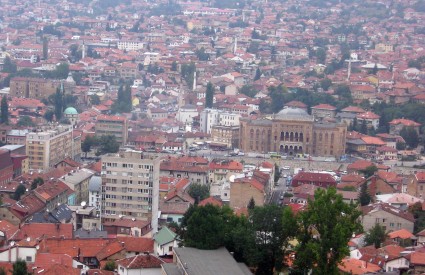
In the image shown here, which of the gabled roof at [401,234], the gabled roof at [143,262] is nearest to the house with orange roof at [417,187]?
the gabled roof at [401,234]

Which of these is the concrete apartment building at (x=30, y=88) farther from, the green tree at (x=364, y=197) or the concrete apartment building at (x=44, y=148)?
the green tree at (x=364, y=197)

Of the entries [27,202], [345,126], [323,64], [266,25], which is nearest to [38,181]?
[27,202]

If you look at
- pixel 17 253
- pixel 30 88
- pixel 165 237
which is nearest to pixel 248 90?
pixel 30 88

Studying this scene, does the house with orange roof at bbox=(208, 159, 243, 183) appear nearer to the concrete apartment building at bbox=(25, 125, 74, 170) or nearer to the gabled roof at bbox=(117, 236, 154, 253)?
the concrete apartment building at bbox=(25, 125, 74, 170)

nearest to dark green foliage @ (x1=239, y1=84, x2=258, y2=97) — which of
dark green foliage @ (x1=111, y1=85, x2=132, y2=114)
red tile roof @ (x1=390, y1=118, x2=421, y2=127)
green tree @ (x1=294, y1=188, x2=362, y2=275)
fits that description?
dark green foliage @ (x1=111, y1=85, x2=132, y2=114)

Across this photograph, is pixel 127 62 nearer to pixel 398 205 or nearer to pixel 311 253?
pixel 398 205

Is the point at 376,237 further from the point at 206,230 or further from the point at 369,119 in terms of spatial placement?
the point at 369,119
